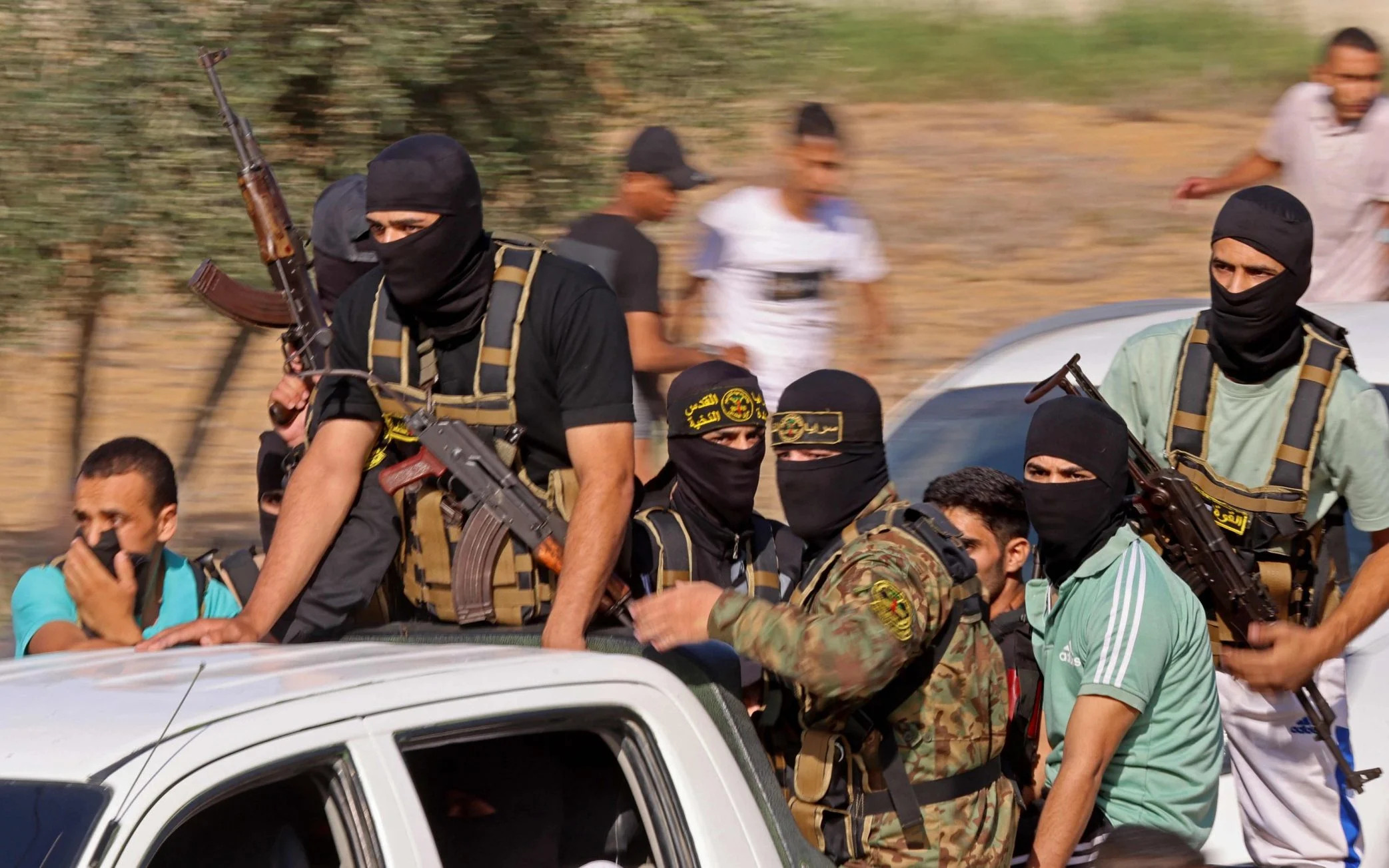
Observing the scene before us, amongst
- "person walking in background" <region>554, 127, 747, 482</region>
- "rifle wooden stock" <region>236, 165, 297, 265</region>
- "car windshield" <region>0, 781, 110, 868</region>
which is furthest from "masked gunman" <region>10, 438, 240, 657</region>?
"person walking in background" <region>554, 127, 747, 482</region>

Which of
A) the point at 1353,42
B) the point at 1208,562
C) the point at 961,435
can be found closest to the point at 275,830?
the point at 1208,562

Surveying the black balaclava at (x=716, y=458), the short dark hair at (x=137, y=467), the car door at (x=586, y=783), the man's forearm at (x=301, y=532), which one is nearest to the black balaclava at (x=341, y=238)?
the short dark hair at (x=137, y=467)

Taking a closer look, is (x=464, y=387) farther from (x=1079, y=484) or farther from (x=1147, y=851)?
(x=1147, y=851)

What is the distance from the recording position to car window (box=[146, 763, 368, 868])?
2.43 meters

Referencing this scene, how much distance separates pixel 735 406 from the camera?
392 centimetres

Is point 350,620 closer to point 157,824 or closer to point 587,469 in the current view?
point 587,469

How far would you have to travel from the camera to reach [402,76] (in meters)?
6.86

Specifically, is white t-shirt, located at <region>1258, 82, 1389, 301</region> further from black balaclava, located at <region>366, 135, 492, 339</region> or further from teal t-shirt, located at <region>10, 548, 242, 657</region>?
teal t-shirt, located at <region>10, 548, 242, 657</region>

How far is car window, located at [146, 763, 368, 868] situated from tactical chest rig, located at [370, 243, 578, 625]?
0.98 metres

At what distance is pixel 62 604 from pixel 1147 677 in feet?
7.44

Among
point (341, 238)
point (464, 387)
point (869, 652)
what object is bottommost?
point (869, 652)

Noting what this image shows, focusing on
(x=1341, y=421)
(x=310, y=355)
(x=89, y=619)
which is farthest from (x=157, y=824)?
(x=1341, y=421)

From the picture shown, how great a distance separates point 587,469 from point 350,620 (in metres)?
0.59

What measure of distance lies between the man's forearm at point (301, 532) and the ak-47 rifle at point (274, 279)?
816 millimetres
